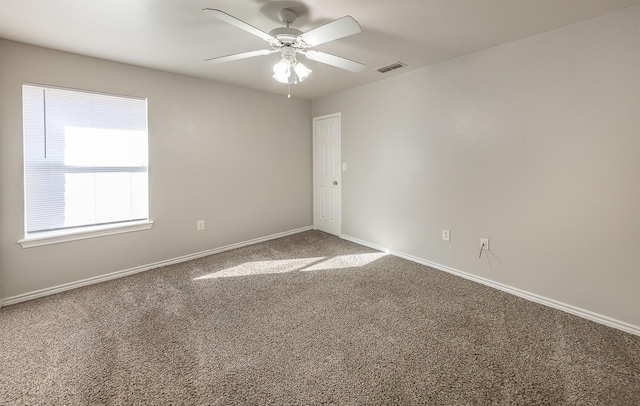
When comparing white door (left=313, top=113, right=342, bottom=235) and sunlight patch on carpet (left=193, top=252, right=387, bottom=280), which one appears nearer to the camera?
sunlight patch on carpet (left=193, top=252, right=387, bottom=280)

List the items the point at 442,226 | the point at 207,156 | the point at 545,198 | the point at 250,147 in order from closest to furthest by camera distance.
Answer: the point at 545,198, the point at 442,226, the point at 207,156, the point at 250,147

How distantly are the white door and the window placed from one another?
260 centimetres

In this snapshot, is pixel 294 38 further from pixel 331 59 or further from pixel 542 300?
pixel 542 300

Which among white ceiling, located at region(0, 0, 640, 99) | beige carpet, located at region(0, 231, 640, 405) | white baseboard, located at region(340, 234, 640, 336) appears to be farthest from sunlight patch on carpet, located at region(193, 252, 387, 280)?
white ceiling, located at region(0, 0, 640, 99)

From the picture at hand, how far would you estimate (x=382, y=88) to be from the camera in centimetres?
379

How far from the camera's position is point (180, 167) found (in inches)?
141

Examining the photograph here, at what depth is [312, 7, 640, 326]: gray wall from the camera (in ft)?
6.97

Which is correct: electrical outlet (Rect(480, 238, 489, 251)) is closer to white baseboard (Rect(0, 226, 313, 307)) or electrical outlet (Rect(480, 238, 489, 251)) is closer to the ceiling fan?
the ceiling fan

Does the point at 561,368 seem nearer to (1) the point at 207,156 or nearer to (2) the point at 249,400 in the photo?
(2) the point at 249,400

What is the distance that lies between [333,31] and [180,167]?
2.65 metres

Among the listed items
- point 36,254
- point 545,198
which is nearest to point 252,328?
point 36,254

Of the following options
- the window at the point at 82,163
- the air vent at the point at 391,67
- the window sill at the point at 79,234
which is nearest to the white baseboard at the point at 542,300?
the air vent at the point at 391,67

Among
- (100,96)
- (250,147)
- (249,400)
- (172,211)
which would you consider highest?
(100,96)

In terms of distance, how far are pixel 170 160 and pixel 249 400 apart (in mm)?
2926
